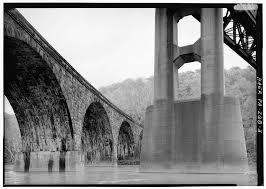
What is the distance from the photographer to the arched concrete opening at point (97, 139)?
29.5 metres

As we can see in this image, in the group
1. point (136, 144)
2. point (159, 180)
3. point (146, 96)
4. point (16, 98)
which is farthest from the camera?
point (146, 96)

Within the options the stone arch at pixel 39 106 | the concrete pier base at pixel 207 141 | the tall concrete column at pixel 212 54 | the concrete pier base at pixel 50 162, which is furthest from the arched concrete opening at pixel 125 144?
the concrete pier base at pixel 207 141

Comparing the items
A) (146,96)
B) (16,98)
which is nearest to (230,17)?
(16,98)

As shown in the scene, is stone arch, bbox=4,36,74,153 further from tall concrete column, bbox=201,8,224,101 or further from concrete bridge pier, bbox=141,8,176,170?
tall concrete column, bbox=201,8,224,101

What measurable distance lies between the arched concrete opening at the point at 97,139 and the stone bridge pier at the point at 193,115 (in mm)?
16153

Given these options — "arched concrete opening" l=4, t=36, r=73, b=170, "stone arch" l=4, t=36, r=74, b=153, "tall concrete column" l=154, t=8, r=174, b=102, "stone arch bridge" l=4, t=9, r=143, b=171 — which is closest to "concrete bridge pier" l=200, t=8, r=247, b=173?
"tall concrete column" l=154, t=8, r=174, b=102

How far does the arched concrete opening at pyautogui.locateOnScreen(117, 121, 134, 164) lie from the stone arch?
19349 mm

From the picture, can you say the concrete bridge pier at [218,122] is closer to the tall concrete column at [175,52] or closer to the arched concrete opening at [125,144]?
the tall concrete column at [175,52]

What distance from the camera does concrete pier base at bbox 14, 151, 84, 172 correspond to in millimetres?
17722

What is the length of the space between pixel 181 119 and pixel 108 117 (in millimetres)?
18244

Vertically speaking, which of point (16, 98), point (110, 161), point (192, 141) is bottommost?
point (110, 161)

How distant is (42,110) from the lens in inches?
711

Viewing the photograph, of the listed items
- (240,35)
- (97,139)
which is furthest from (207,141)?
(97,139)

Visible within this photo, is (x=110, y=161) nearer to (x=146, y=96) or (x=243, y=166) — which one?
(x=243, y=166)
